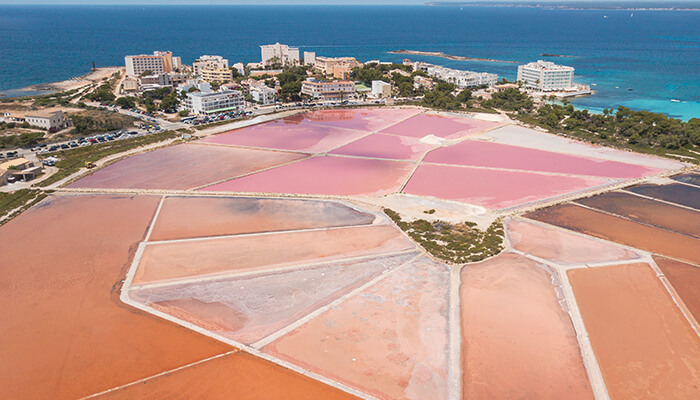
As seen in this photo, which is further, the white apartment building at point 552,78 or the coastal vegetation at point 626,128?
the white apartment building at point 552,78

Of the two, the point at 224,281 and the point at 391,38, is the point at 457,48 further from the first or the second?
the point at 224,281

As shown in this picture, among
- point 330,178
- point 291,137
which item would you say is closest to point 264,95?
point 291,137

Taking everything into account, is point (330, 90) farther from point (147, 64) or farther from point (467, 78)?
point (147, 64)

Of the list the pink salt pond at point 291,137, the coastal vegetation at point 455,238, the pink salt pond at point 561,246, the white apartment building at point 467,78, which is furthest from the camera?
the white apartment building at point 467,78

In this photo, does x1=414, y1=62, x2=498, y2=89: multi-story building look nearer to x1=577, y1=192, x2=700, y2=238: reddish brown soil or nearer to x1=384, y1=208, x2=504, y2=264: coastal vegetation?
x1=577, y1=192, x2=700, y2=238: reddish brown soil

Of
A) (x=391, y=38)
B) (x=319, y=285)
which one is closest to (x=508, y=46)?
(x=391, y=38)

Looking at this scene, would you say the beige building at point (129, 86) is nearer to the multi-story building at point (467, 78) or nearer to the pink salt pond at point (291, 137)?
the pink salt pond at point (291, 137)

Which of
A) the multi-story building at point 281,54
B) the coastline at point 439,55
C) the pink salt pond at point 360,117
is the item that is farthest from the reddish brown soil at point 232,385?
the coastline at point 439,55
